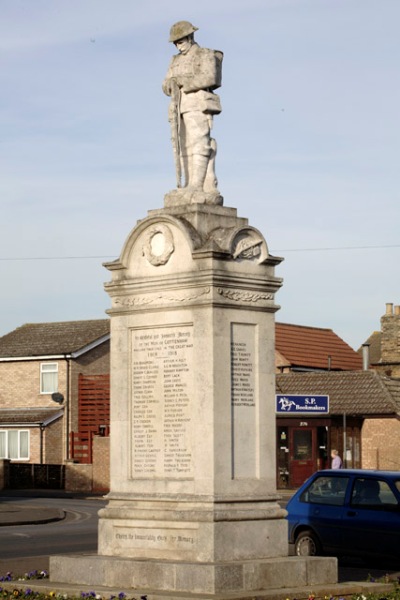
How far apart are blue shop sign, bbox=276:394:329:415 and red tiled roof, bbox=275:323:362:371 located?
44.9ft

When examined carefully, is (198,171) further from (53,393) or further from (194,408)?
(53,393)

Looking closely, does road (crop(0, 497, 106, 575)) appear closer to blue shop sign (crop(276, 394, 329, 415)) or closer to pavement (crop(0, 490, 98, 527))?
pavement (crop(0, 490, 98, 527))

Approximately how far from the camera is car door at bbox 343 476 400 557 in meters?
18.8

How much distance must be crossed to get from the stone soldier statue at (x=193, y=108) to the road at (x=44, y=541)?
6.35m

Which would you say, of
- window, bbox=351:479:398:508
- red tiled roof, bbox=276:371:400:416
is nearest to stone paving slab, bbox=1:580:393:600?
window, bbox=351:479:398:508

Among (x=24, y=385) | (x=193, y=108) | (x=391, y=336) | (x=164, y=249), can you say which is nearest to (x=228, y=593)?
(x=164, y=249)

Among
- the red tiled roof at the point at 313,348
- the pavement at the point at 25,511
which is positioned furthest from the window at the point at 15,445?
the red tiled roof at the point at 313,348

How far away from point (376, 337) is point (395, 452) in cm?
3690

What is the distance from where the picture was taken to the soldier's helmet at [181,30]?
51.5 ft

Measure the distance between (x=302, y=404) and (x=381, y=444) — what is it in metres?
3.62

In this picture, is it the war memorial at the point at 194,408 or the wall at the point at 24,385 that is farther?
the wall at the point at 24,385

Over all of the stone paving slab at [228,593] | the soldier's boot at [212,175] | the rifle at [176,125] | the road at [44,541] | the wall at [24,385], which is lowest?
the road at [44,541]

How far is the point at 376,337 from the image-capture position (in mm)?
83875

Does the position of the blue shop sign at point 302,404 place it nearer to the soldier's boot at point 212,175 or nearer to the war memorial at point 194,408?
the soldier's boot at point 212,175
